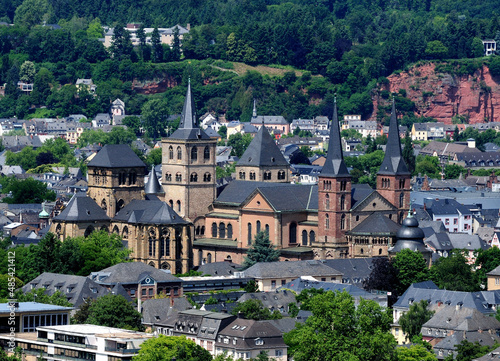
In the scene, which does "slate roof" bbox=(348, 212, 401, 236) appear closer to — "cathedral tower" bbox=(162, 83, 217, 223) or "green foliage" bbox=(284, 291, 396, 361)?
"cathedral tower" bbox=(162, 83, 217, 223)

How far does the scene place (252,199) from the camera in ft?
439

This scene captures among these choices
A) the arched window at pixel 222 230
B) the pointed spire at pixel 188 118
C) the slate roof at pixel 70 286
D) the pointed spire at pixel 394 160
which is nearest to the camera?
the slate roof at pixel 70 286

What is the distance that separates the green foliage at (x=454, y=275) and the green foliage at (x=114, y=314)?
88.5ft

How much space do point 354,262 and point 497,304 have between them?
17.0 m

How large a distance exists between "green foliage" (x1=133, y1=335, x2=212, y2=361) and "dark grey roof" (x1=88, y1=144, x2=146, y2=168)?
1758 inches

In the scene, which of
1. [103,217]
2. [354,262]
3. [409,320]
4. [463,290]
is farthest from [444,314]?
[103,217]

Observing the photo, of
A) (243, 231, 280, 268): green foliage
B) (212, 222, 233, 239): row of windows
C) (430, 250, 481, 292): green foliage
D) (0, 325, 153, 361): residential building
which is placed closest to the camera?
(0, 325, 153, 361): residential building

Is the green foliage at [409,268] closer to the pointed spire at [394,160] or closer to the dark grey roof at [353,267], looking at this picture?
the dark grey roof at [353,267]

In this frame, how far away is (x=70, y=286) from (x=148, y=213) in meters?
19.1

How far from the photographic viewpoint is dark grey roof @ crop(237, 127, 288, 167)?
5655 inches

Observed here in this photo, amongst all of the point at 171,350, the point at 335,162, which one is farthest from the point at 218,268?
the point at 171,350

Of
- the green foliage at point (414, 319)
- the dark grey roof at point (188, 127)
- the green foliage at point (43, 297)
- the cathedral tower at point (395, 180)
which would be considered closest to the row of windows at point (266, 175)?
the dark grey roof at point (188, 127)

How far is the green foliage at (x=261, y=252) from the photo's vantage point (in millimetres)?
129250

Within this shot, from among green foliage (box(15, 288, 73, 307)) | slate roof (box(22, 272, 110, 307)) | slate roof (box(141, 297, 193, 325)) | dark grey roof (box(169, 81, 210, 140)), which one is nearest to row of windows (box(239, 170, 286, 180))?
dark grey roof (box(169, 81, 210, 140))
